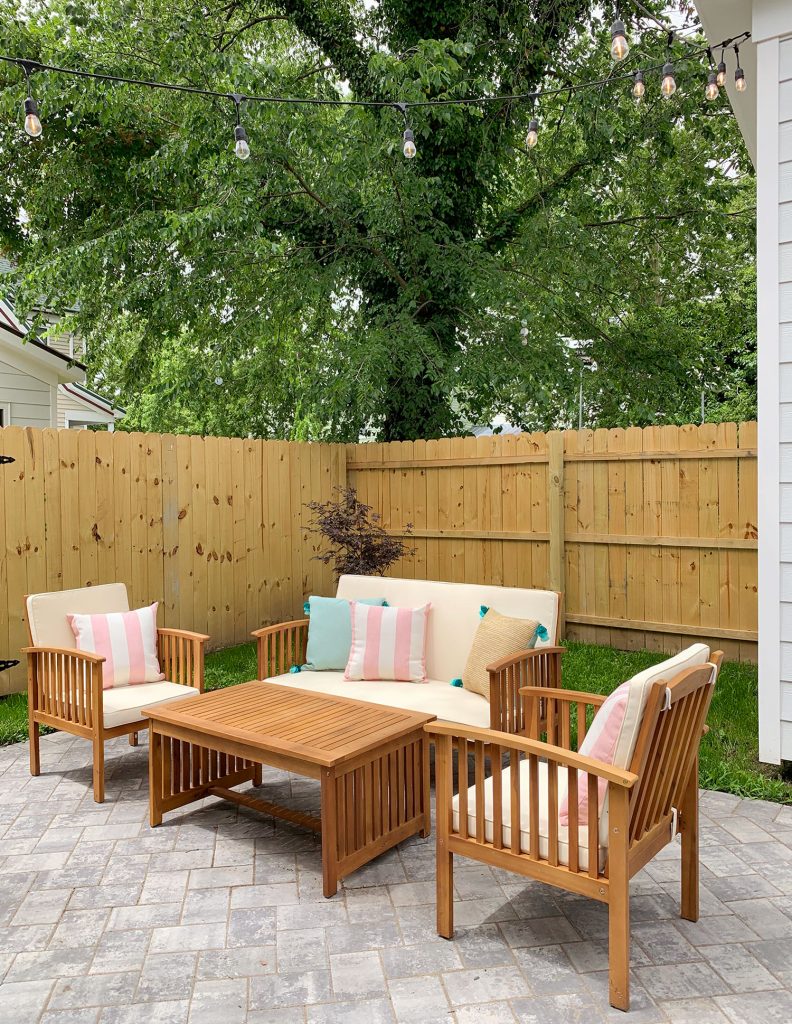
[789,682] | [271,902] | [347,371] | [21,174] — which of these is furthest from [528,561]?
[21,174]

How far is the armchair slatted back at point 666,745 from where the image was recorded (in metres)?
2.03

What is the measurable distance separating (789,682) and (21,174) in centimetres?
932

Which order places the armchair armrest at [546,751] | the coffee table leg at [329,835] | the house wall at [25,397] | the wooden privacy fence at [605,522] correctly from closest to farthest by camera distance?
the armchair armrest at [546,751]
the coffee table leg at [329,835]
the wooden privacy fence at [605,522]
the house wall at [25,397]

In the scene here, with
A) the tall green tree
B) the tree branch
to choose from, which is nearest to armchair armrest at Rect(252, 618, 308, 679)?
the tall green tree

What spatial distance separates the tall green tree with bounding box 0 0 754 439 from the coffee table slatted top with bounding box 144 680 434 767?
4.16 meters

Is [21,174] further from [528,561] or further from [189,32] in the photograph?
[528,561]

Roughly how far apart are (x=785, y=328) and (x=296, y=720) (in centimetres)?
271

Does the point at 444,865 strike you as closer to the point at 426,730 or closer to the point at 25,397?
the point at 426,730

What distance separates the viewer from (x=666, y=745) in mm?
2166

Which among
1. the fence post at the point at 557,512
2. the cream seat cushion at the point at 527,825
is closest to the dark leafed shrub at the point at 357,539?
the fence post at the point at 557,512

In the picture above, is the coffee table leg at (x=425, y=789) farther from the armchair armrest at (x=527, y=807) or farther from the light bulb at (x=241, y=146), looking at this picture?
the light bulb at (x=241, y=146)

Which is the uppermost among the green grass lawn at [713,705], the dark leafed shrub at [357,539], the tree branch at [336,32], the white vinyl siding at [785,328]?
the tree branch at [336,32]

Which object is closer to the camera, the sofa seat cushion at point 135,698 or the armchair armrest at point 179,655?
the sofa seat cushion at point 135,698

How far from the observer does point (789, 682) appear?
11.4 feet
